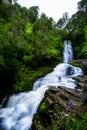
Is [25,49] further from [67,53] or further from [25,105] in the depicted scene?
[25,105]

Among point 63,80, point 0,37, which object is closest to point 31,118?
point 63,80

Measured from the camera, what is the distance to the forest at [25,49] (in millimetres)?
19469

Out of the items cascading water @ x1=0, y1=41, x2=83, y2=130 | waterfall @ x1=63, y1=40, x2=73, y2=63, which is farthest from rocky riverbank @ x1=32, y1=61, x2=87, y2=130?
waterfall @ x1=63, y1=40, x2=73, y2=63

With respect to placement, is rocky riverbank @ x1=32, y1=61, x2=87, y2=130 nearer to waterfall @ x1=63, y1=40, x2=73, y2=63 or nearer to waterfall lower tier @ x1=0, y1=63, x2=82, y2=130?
waterfall lower tier @ x1=0, y1=63, x2=82, y2=130

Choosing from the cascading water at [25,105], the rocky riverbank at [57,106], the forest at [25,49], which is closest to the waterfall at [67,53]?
the forest at [25,49]

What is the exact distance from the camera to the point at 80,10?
4731 centimetres

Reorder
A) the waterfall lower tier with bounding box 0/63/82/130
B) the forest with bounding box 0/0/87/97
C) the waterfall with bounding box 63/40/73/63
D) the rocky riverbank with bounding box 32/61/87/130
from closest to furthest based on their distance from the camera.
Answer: the rocky riverbank with bounding box 32/61/87/130 < the waterfall lower tier with bounding box 0/63/82/130 < the forest with bounding box 0/0/87/97 < the waterfall with bounding box 63/40/73/63

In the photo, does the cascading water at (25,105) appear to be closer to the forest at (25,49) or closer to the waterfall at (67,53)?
the forest at (25,49)

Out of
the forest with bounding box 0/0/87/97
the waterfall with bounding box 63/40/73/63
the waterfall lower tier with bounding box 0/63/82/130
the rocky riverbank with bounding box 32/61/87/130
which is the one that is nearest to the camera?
the rocky riverbank with bounding box 32/61/87/130

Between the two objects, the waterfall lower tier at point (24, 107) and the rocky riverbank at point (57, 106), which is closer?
the rocky riverbank at point (57, 106)

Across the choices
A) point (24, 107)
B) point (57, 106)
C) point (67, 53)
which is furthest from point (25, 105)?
point (67, 53)

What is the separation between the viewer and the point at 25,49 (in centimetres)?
2555

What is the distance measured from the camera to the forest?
63.9 ft

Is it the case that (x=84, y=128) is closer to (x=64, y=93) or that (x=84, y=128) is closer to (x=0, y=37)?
(x=64, y=93)
